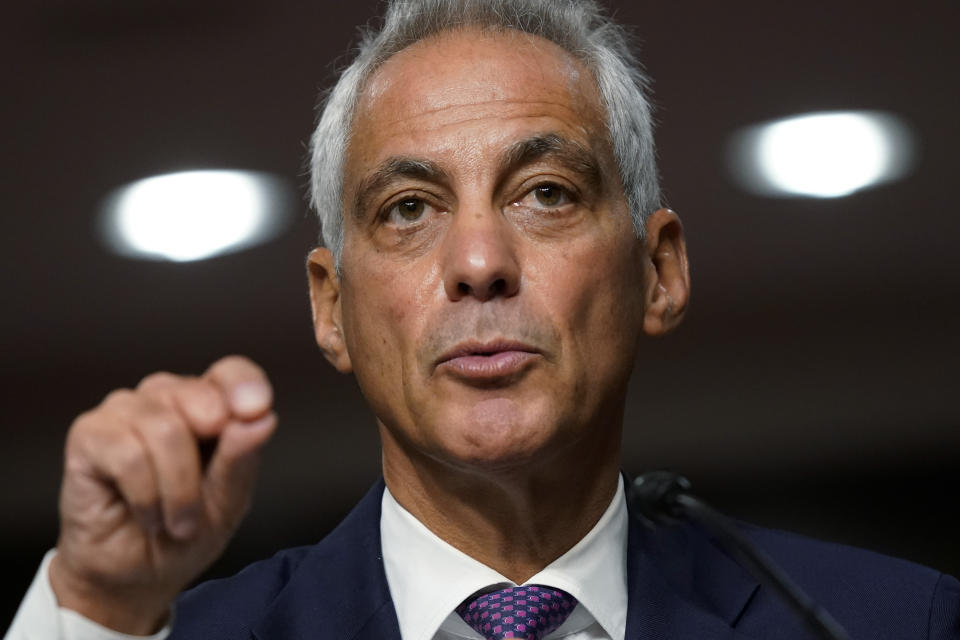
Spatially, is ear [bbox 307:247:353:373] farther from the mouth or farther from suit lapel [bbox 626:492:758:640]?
suit lapel [bbox 626:492:758:640]

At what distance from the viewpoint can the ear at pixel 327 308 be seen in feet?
6.33

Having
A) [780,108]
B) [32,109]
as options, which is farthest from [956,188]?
[32,109]

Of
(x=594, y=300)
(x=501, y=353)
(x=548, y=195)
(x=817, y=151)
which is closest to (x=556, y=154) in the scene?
(x=548, y=195)

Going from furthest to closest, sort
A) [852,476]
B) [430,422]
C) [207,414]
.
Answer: [852,476] < [430,422] < [207,414]

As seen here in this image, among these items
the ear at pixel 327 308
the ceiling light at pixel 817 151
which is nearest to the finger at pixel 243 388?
the ear at pixel 327 308

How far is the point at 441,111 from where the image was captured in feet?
5.83

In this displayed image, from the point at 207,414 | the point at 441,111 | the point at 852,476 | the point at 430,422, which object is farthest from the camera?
the point at 852,476

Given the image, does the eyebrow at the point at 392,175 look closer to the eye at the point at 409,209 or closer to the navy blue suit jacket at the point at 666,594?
the eye at the point at 409,209

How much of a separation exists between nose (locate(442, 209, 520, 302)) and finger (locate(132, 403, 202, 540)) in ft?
1.70

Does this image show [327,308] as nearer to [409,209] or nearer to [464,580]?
[409,209]

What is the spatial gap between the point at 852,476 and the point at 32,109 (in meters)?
1.79

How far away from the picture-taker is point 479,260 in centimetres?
163

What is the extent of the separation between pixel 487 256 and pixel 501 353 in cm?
12

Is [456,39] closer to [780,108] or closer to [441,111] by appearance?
[441,111]
